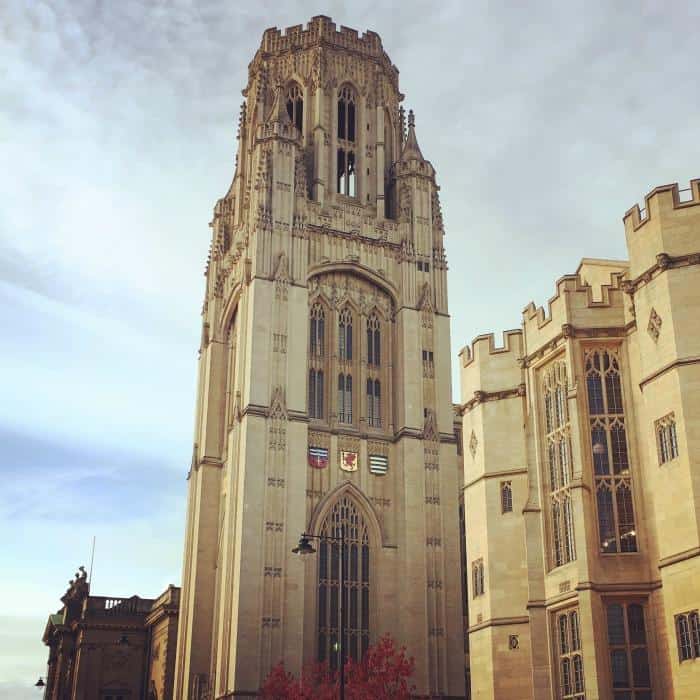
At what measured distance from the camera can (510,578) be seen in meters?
32.3

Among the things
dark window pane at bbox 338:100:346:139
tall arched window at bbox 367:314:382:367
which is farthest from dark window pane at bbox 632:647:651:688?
dark window pane at bbox 338:100:346:139

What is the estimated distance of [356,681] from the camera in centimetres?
4606

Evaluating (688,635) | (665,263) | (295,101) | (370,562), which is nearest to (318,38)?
(295,101)

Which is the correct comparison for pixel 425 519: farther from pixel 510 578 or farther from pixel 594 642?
pixel 594 642

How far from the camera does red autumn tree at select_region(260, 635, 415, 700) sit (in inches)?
1791

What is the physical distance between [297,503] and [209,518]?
8716 millimetres

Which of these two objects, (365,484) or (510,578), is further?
(365,484)

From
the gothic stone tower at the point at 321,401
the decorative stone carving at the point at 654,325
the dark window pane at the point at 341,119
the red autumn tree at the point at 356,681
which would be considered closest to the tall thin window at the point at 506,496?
the decorative stone carving at the point at 654,325

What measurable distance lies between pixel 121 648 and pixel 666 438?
50.6 meters

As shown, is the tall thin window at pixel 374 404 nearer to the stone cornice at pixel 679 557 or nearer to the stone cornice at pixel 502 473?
the stone cornice at pixel 502 473

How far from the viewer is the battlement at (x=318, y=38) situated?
70.0m

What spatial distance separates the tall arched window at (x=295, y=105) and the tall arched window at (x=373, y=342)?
51.1ft

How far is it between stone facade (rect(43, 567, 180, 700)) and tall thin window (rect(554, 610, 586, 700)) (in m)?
37.4

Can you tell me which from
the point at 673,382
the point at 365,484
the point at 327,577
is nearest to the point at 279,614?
the point at 327,577
